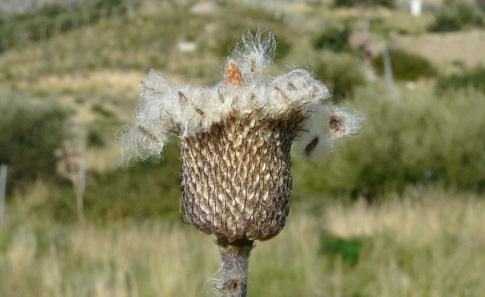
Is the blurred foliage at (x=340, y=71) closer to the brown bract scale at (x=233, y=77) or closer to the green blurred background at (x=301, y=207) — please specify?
the green blurred background at (x=301, y=207)

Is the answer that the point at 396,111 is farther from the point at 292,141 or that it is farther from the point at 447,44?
the point at 447,44

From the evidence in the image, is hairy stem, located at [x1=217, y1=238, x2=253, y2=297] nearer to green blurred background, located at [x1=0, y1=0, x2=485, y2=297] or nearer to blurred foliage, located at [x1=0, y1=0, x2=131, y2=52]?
green blurred background, located at [x1=0, y1=0, x2=485, y2=297]

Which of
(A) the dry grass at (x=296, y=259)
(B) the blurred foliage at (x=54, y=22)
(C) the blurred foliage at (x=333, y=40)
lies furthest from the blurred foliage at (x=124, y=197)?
(B) the blurred foliage at (x=54, y=22)

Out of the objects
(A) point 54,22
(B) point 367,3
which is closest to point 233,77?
(B) point 367,3

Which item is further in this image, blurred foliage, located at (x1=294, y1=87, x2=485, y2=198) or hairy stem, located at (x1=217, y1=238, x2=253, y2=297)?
blurred foliage, located at (x1=294, y1=87, x2=485, y2=198)

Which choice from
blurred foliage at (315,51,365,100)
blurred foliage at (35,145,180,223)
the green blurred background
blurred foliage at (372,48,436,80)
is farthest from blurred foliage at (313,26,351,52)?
blurred foliage at (35,145,180,223)

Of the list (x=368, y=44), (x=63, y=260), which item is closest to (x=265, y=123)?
(x=63, y=260)
